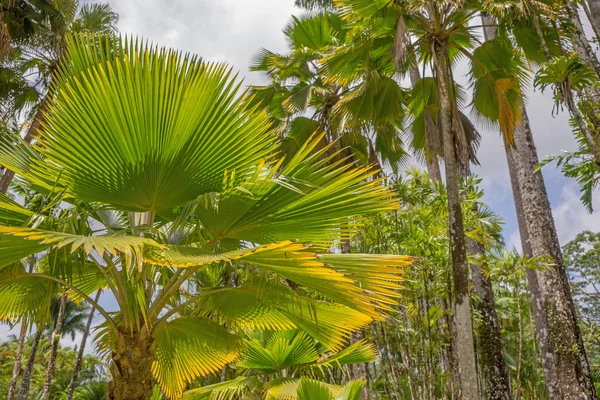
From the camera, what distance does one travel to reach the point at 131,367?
8.51ft

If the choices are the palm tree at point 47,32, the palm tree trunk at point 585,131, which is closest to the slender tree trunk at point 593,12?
the palm tree trunk at point 585,131

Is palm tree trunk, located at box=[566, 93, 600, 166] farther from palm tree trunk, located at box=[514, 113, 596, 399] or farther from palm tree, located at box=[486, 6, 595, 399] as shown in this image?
palm tree trunk, located at box=[514, 113, 596, 399]

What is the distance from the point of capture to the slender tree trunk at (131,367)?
256 cm

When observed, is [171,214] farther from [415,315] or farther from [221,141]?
[415,315]

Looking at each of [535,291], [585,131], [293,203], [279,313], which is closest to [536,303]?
[535,291]

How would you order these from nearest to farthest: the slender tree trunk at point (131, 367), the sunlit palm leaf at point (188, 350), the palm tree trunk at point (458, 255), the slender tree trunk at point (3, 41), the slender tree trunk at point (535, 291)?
the slender tree trunk at point (131, 367)
the sunlit palm leaf at point (188, 350)
the palm tree trunk at point (458, 255)
the slender tree trunk at point (3, 41)
the slender tree trunk at point (535, 291)

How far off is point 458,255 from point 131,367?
374 cm

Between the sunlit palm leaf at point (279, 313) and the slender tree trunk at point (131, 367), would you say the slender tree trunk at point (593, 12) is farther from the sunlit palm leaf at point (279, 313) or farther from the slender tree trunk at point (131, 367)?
the slender tree trunk at point (131, 367)

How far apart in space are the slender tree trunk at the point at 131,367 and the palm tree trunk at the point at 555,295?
578 cm

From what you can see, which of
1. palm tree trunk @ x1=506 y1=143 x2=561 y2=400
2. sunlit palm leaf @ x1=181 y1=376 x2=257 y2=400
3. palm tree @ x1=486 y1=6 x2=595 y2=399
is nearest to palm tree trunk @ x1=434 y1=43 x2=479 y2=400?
palm tree @ x1=486 y1=6 x2=595 y2=399

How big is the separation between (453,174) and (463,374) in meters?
2.29

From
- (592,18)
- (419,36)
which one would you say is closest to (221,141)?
(419,36)

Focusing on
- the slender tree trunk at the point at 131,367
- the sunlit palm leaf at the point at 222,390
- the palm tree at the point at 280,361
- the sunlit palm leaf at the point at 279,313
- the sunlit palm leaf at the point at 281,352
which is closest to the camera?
the slender tree trunk at the point at 131,367

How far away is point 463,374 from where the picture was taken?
479 cm
